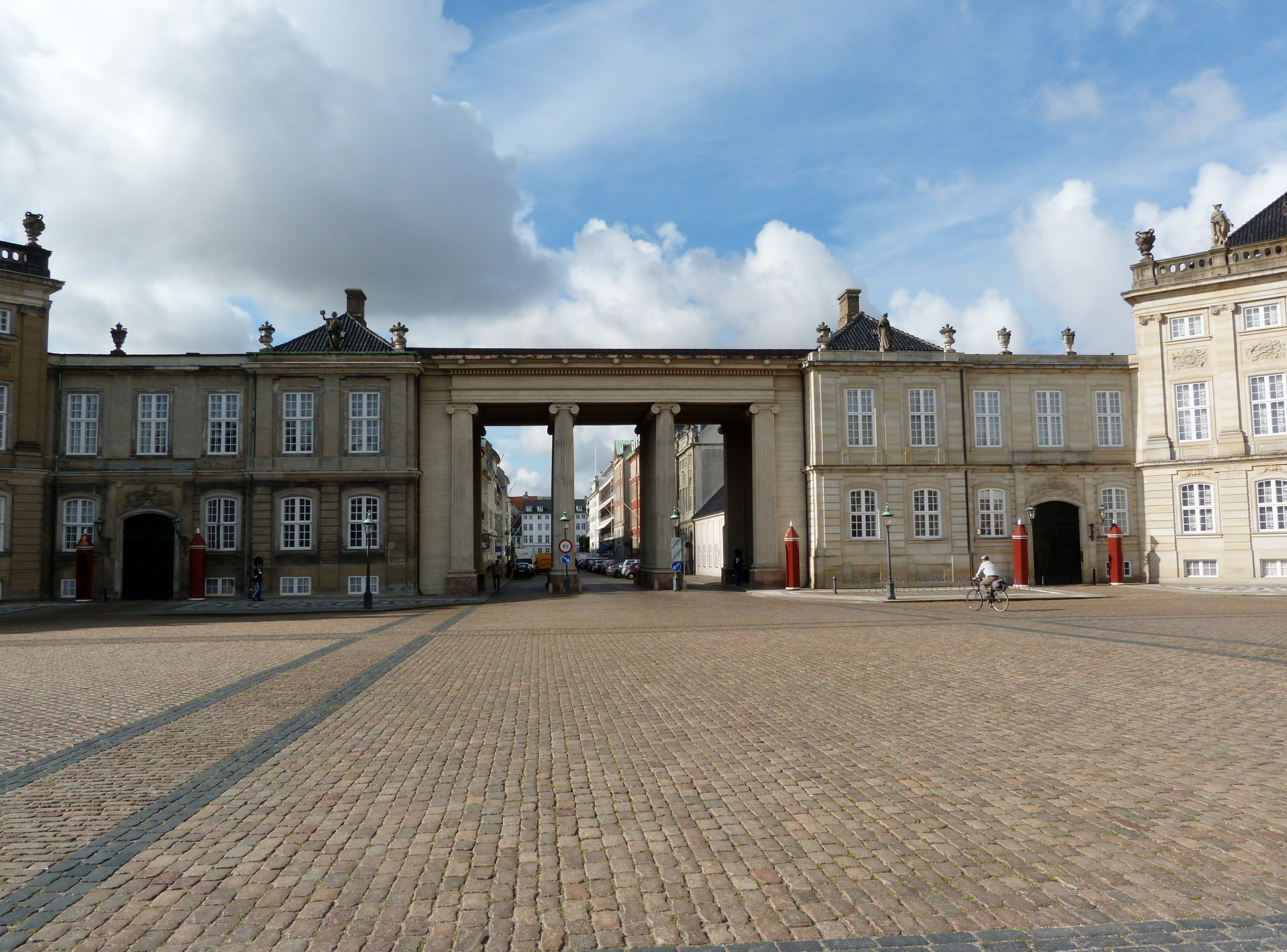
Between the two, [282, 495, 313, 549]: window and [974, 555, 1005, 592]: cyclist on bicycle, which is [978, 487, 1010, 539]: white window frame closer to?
[974, 555, 1005, 592]: cyclist on bicycle

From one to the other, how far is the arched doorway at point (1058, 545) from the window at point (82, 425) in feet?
143

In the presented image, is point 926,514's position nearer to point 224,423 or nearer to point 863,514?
point 863,514

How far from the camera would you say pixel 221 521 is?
39750mm

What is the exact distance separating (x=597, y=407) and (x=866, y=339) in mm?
14293

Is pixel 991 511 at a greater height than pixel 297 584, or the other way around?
pixel 991 511

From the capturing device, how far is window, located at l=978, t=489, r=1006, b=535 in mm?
42303

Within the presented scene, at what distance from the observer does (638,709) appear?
36.0 feet

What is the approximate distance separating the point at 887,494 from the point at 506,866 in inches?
1508

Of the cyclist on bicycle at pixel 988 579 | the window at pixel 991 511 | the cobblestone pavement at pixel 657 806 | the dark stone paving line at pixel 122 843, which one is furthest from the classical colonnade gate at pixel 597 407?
the dark stone paving line at pixel 122 843

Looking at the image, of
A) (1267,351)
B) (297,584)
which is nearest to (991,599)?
(1267,351)

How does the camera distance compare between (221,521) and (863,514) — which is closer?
(221,521)

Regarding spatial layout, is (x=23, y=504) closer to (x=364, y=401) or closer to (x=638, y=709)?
(x=364, y=401)

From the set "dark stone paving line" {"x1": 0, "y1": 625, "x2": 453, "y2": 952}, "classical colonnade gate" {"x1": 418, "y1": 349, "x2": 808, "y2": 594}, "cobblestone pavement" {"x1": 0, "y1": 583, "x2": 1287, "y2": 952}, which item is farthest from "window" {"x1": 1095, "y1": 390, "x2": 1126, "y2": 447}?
"dark stone paving line" {"x1": 0, "y1": 625, "x2": 453, "y2": 952}

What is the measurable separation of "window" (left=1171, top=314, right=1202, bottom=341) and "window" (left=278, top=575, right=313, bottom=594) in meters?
40.3
